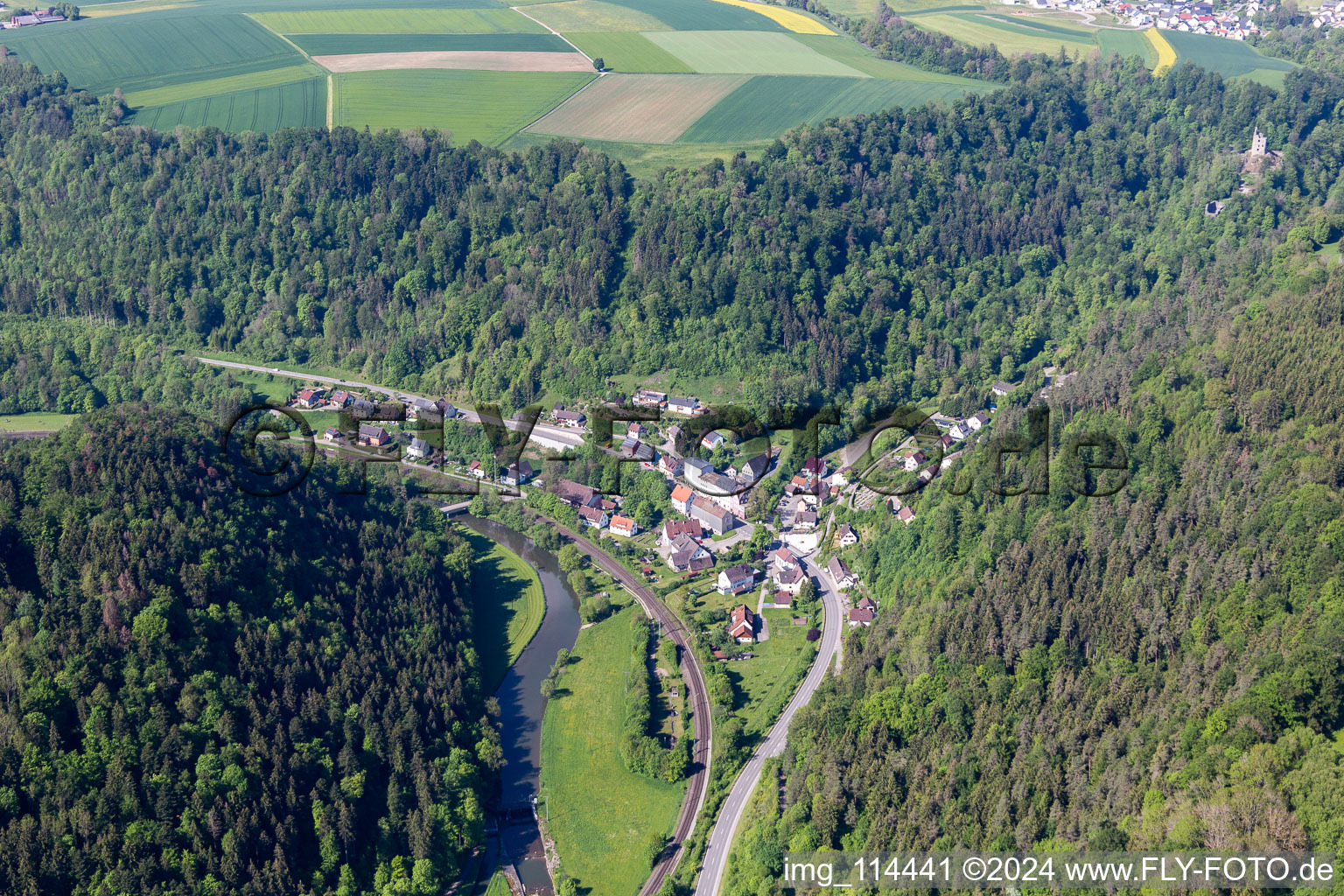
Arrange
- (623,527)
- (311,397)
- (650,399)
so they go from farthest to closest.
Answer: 1. (311,397)
2. (650,399)
3. (623,527)

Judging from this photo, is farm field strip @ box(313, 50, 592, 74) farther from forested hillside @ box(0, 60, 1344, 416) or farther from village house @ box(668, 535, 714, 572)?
village house @ box(668, 535, 714, 572)

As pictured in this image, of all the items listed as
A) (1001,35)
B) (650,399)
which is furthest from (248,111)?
(1001,35)

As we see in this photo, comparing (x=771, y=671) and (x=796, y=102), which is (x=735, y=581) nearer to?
(x=771, y=671)

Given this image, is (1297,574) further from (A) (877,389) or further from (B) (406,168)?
(B) (406,168)

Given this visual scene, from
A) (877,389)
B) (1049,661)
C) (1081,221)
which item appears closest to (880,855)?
(1049,661)

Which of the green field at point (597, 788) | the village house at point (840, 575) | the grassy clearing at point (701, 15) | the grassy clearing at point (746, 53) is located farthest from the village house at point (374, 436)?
the grassy clearing at point (701, 15)

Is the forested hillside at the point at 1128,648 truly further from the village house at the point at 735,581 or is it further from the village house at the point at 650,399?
the village house at the point at 650,399

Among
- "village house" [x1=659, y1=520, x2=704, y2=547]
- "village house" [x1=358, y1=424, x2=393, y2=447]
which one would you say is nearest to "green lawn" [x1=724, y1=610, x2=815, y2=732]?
"village house" [x1=659, y1=520, x2=704, y2=547]
